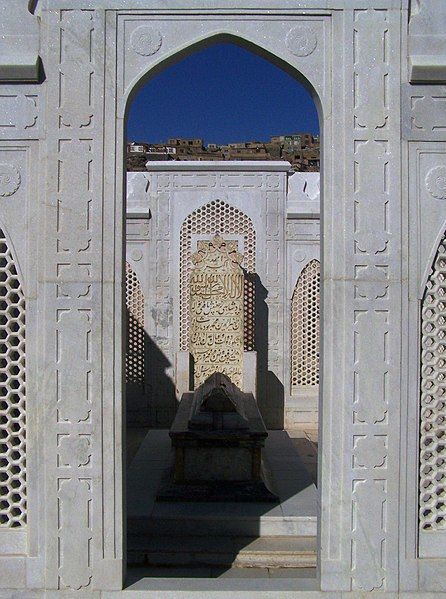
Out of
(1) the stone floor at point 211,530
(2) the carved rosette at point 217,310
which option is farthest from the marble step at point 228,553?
(2) the carved rosette at point 217,310

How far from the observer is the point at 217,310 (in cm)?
604

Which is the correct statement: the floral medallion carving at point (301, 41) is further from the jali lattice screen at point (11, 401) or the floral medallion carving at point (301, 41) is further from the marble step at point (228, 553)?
the marble step at point (228, 553)

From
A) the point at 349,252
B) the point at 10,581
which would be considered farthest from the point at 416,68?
the point at 10,581

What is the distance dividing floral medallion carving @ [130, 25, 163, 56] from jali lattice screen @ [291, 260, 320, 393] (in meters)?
4.94

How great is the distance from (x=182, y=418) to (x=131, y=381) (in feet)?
8.08

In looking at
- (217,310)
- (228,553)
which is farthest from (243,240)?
(228,553)

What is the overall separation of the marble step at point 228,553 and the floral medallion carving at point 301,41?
285 centimetres

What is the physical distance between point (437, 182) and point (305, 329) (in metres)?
4.87

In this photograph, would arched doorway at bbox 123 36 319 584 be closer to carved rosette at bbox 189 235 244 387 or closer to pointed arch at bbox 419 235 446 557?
carved rosette at bbox 189 235 244 387

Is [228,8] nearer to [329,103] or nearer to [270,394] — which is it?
[329,103]

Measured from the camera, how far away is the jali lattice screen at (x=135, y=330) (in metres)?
6.91

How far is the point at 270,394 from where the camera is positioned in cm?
685

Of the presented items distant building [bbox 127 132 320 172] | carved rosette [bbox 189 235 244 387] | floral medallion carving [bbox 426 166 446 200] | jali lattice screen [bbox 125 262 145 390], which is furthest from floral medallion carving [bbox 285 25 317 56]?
distant building [bbox 127 132 320 172]

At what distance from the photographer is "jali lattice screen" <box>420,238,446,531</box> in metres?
2.26
